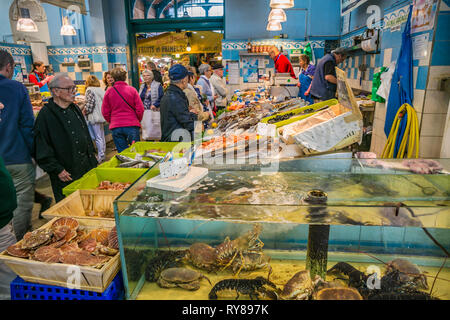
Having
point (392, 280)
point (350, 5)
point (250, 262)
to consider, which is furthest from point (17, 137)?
point (350, 5)

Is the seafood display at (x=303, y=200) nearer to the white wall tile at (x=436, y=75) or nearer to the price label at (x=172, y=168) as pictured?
the price label at (x=172, y=168)

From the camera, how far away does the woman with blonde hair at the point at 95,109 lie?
6396 mm

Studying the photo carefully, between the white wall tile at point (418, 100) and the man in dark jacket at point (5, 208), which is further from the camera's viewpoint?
the white wall tile at point (418, 100)

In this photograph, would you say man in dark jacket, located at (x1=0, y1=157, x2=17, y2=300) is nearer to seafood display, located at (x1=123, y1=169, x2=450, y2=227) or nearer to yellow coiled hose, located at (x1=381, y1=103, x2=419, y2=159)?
seafood display, located at (x1=123, y1=169, x2=450, y2=227)

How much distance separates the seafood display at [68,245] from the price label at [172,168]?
468 millimetres

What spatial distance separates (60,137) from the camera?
10.5 feet

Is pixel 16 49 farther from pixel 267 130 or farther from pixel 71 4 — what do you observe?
pixel 267 130

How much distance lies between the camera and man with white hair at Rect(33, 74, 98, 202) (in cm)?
312

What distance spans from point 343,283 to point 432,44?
3192mm

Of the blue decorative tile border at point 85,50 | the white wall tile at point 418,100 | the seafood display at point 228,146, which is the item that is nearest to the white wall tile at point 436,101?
the white wall tile at point 418,100

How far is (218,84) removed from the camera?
7957 mm

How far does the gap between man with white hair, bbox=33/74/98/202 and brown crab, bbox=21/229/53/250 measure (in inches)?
55.8

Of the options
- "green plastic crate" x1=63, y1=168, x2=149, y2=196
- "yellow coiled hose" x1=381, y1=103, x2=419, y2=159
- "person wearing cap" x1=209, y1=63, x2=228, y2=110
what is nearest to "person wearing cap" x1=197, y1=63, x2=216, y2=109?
"person wearing cap" x1=209, y1=63, x2=228, y2=110

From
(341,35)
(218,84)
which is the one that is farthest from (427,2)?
(341,35)
